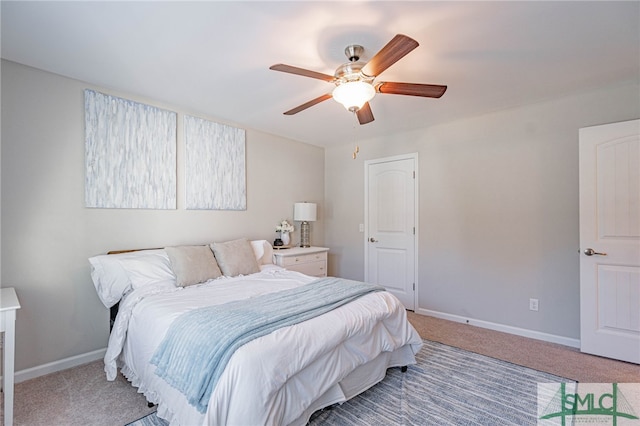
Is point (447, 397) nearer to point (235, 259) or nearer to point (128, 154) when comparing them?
point (235, 259)

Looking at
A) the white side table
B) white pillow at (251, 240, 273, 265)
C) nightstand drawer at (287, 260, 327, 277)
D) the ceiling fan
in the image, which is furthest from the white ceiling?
nightstand drawer at (287, 260, 327, 277)

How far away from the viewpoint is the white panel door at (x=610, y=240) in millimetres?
2555

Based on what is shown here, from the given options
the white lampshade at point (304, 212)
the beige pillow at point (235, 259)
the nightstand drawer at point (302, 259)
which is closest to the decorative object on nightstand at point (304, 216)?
the white lampshade at point (304, 212)

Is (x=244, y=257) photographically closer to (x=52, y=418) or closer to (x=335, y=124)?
(x=52, y=418)

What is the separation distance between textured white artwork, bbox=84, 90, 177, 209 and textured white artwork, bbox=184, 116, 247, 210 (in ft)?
0.62

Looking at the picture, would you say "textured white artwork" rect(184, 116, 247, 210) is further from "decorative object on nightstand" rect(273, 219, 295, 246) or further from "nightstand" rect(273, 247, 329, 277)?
"nightstand" rect(273, 247, 329, 277)

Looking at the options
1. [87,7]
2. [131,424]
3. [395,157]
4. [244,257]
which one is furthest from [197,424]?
[395,157]

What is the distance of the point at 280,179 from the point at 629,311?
3.93 m

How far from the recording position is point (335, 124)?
3795 millimetres

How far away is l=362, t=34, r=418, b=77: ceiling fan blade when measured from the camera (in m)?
1.57

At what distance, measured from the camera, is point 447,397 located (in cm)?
208

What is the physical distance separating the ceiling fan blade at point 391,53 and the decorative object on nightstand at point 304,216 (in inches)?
102

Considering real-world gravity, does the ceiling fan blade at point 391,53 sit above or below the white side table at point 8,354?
above

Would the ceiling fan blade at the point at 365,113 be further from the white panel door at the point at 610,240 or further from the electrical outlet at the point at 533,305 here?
the electrical outlet at the point at 533,305
